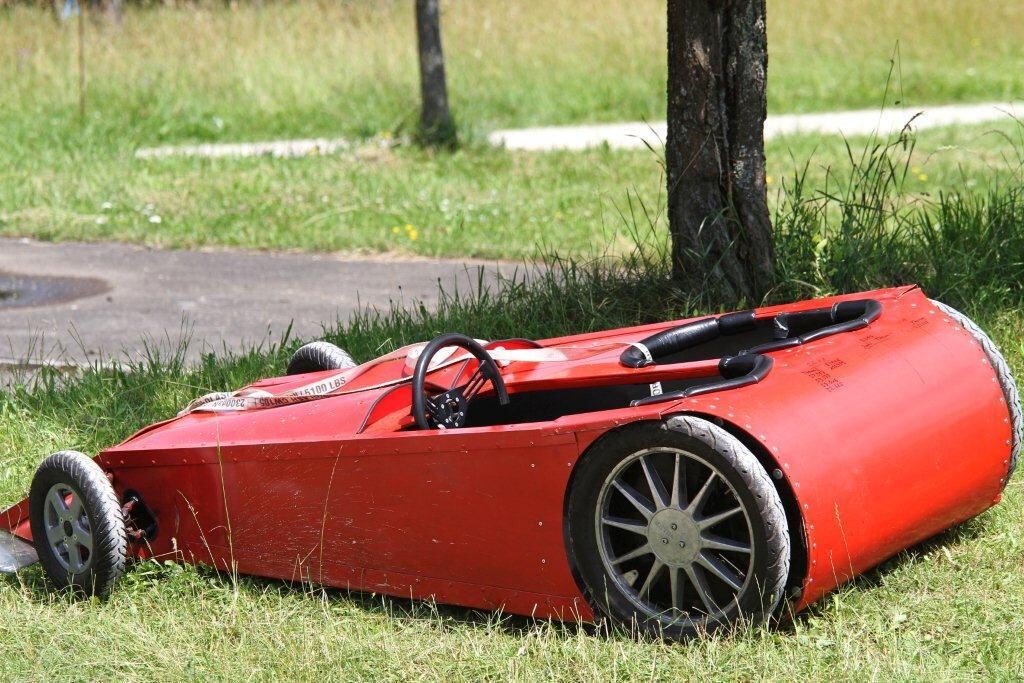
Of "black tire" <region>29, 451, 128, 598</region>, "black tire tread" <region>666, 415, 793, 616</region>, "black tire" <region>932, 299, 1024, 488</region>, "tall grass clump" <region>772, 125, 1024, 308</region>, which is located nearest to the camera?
"black tire tread" <region>666, 415, 793, 616</region>

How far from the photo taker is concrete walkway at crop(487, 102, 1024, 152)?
12.6m

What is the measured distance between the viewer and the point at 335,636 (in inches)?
146

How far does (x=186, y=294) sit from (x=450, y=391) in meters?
4.72

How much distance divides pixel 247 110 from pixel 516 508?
437 inches

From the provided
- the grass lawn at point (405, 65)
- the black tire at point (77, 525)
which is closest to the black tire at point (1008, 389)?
the black tire at point (77, 525)

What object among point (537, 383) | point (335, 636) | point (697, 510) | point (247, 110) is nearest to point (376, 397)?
point (537, 383)

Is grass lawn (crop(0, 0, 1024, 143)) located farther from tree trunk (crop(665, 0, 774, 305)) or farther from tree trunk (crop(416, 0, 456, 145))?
tree trunk (crop(665, 0, 774, 305))

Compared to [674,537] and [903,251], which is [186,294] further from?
[674,537]

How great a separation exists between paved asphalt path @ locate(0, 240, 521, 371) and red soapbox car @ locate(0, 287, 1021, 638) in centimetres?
260

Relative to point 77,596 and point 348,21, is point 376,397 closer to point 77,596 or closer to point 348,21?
point 77,596

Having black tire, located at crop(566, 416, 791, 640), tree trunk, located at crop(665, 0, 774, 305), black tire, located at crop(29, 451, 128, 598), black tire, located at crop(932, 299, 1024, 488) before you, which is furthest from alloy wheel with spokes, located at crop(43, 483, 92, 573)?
tree trunk, located at crop(665, 0, 774, 305)

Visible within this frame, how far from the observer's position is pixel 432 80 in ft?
39.7

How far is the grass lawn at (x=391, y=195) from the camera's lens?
30.6 ft

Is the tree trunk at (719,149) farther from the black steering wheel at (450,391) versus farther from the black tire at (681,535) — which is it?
the black tire at (681,535)
